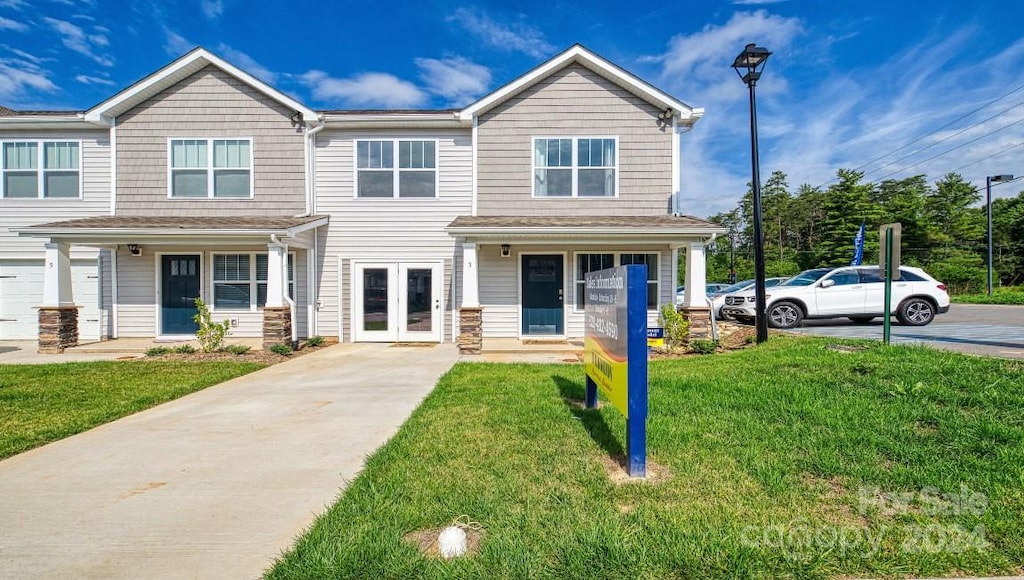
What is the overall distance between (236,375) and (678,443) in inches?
291

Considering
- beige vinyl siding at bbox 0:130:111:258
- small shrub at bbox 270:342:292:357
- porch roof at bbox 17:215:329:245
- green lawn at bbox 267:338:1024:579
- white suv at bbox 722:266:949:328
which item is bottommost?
green lawn at bbox 267:338:1024:579

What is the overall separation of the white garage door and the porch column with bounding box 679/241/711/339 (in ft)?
48.9

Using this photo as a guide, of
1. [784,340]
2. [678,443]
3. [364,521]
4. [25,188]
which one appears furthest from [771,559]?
[25,188]

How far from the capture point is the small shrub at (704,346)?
30.1 ft

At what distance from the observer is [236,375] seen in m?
7.82

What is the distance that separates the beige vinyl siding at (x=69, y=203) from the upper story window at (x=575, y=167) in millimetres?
11275

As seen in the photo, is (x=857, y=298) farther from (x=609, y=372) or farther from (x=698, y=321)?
(x=609, y=372)

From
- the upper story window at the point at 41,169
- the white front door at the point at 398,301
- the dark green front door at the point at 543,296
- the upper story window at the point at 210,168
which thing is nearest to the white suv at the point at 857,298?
the dark green front door at the point at 543,296

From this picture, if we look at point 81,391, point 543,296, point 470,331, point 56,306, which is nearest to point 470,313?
point 470,331

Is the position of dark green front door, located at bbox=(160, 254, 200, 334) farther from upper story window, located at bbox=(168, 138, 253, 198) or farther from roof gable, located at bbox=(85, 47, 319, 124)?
roof gable, located at bbox=(85, 47, 319, 124)

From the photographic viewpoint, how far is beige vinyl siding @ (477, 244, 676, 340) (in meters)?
11.6

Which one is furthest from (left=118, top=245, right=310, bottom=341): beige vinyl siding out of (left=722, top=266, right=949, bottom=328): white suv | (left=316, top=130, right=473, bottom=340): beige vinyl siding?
(left=722, top=266, right=949, bottom=328): white suv

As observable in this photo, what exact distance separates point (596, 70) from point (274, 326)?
9.93 m

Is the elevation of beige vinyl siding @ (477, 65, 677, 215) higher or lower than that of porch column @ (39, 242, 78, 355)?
higher
